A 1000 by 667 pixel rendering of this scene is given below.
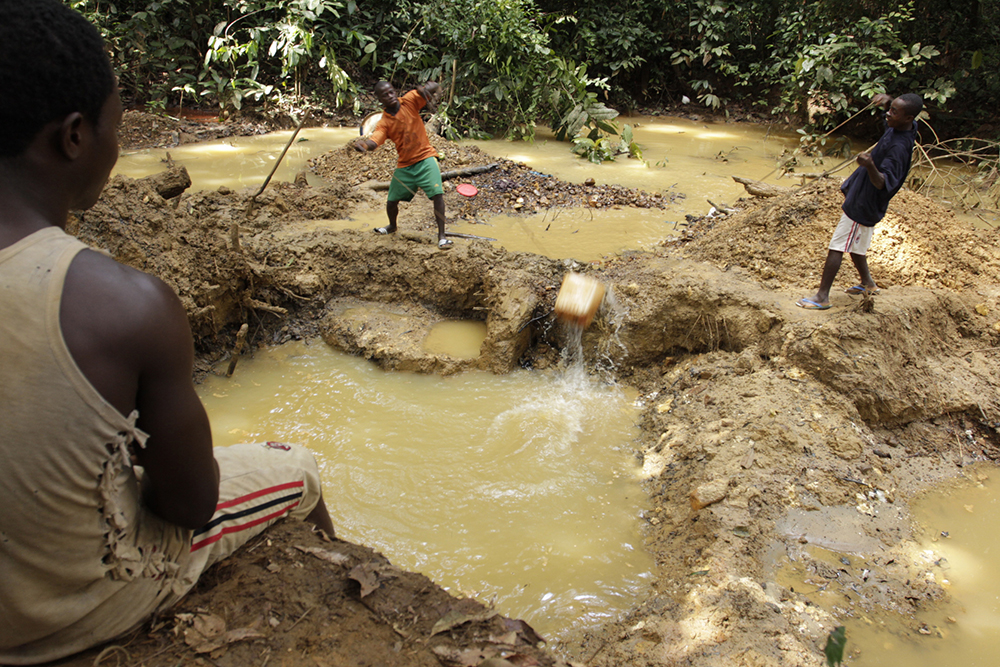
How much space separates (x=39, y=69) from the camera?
0.98m

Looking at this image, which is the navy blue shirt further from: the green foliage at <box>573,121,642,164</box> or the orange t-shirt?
the green foliage at <box>573,121,642,164</box>

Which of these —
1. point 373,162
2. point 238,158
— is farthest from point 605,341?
point 238,158

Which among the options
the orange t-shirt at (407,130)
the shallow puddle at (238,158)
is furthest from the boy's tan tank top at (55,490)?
the shallow puddle at (238,158)

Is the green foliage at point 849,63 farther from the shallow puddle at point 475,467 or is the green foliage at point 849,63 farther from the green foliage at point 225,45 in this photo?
the shallow puddle at point 475,467

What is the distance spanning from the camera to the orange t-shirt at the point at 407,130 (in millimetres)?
5191

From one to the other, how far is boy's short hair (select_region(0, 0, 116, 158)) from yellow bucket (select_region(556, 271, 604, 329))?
3598 mm

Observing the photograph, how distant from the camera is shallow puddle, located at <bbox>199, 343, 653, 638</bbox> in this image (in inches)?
113

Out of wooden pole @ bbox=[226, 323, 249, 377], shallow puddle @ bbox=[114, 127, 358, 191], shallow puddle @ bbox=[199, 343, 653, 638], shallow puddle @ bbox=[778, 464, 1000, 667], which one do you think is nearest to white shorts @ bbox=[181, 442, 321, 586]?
shallow puddle @ bbox=[199, 343, 653, 638]

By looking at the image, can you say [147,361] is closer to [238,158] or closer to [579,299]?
[579,299]

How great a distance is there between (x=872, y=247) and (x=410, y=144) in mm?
3921

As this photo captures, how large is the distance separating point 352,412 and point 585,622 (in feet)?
7.02

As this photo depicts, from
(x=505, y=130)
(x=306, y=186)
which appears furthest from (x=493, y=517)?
(x=505, y=130)

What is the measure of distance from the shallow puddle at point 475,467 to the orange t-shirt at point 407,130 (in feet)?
6.45

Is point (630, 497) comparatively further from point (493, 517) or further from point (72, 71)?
point (72, 71)
